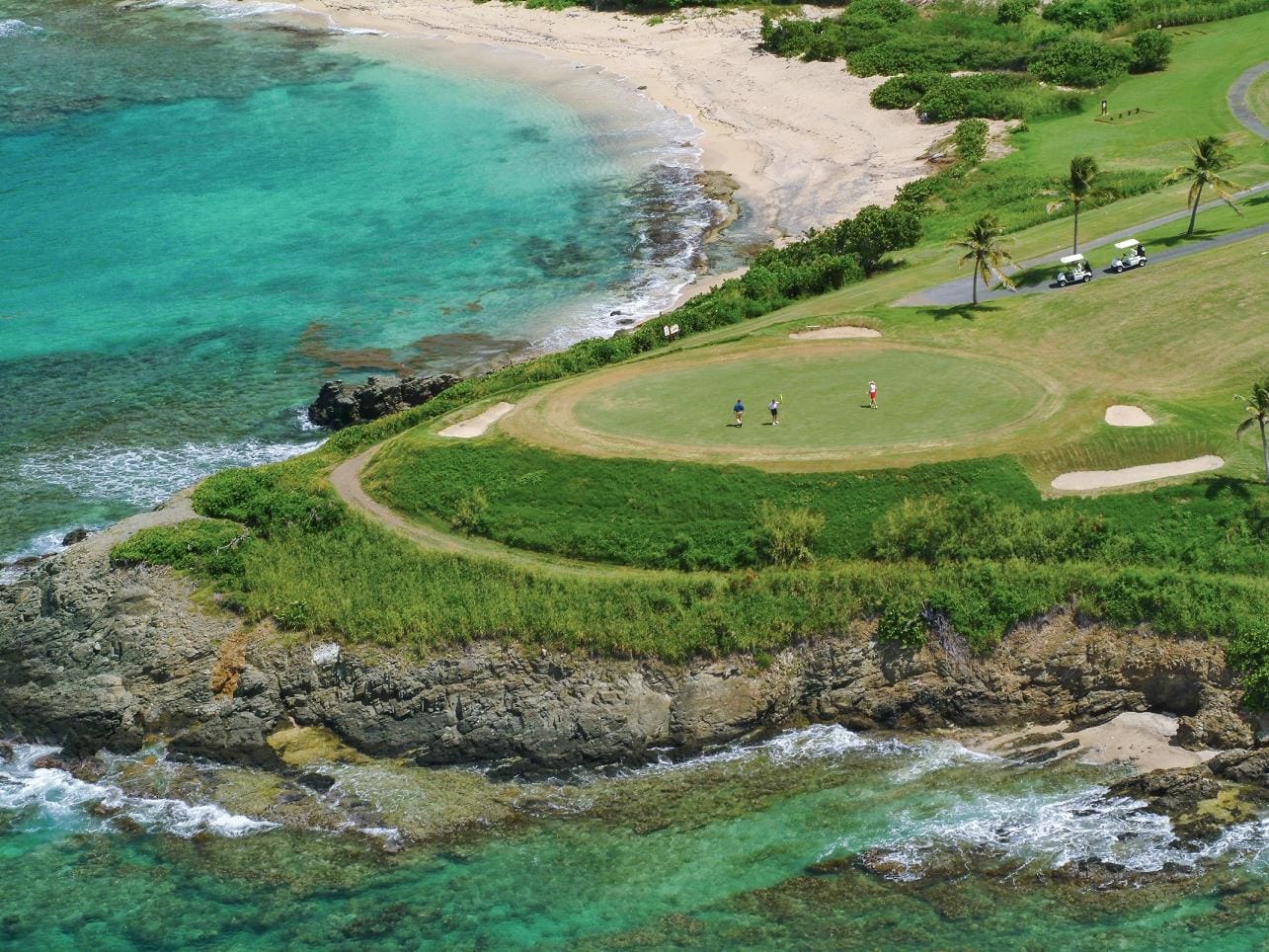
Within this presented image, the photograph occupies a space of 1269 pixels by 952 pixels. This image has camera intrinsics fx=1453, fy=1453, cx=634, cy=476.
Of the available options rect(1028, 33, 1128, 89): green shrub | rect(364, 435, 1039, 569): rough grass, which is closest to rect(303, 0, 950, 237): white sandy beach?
rect(1028, 33, 1128, 89): green shrub

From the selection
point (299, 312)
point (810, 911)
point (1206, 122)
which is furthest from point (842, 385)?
point (1206, 122)

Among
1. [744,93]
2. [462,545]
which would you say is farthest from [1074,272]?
[744,93]

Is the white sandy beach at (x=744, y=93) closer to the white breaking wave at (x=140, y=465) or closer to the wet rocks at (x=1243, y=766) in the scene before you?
the white breaking wave at (x=140, y=465)

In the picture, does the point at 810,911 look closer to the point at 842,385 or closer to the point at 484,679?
the point at 484,679

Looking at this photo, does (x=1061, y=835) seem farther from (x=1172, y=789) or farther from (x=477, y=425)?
(x=477, y=425)

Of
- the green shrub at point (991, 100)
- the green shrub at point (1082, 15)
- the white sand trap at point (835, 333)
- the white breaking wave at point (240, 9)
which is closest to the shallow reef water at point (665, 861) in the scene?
the white sand trap at point (835, 333)

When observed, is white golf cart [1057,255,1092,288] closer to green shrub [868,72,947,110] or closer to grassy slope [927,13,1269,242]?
grassy slope [927,13,1269,242]

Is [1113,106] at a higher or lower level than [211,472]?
higher
